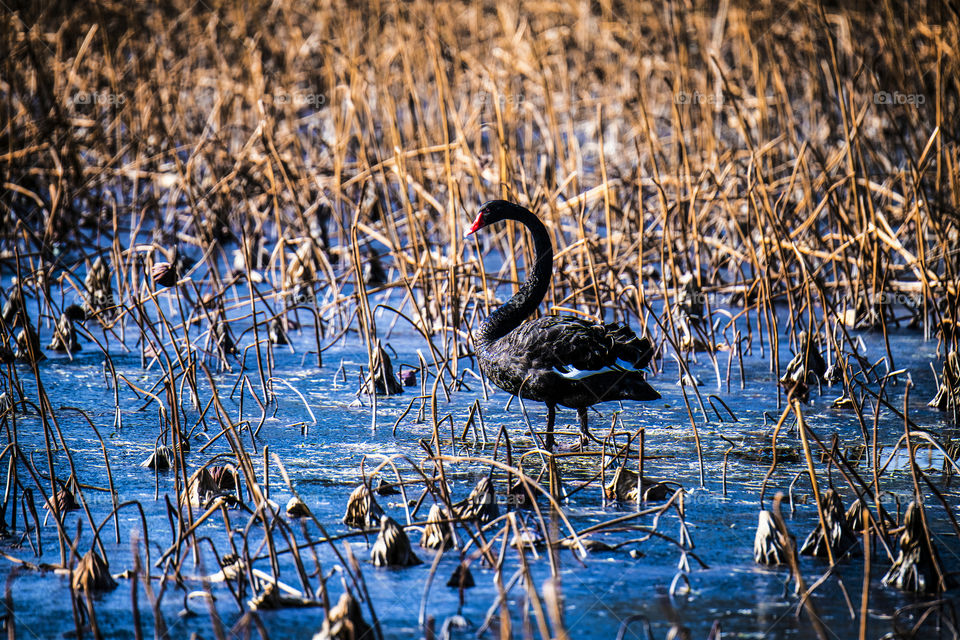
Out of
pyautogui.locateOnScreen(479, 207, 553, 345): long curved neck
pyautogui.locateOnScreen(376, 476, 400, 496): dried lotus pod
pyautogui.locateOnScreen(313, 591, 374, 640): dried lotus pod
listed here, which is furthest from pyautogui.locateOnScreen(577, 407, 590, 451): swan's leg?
pyautogui.locateOnScreen(313, 591, 374, 640): dried lotus pod

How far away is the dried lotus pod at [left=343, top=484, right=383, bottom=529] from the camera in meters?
3.09

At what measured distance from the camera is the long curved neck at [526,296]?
4.25 m

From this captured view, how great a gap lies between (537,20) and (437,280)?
6.41 meters

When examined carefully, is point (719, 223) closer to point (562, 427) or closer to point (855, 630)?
point (562, 427)

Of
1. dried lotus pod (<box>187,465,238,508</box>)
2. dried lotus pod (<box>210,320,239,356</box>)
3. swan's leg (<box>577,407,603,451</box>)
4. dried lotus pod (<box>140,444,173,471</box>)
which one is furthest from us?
dried lotus pod (<box>210,320,239,356</box>)

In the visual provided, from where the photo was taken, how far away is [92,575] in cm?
265

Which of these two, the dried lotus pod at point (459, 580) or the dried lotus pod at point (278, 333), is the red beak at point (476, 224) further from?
the dried lotus pod at point (459, 580)

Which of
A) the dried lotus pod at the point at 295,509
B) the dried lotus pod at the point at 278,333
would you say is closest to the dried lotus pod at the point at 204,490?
the dried lotus pod at the point at 295,509

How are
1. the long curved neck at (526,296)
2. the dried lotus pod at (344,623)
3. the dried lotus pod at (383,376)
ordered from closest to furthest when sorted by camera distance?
the dried lotus pod at (344,623), the long curved neck at (526,296), the dried lotus pod at (383,376)

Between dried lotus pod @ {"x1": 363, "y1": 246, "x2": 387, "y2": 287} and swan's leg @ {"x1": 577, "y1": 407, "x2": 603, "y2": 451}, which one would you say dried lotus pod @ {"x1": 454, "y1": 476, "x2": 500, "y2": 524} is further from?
dried lotus pod @ {"x1": 363, "y1": 246, "x2": 387, "y2": 287}

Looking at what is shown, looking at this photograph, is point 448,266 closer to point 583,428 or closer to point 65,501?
point 583,428

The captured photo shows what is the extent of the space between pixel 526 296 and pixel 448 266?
809 millimetres

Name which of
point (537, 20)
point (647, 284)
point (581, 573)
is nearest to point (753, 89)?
point (537, 20)

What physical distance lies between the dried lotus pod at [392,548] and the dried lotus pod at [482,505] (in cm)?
26
